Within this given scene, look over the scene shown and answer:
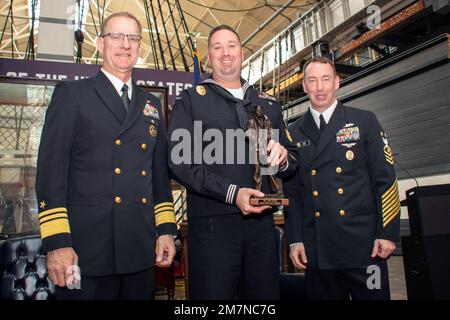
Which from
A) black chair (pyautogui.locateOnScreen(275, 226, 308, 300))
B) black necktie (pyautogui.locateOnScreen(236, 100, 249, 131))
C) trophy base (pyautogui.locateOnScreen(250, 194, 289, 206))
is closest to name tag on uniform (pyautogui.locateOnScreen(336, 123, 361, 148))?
black necktie (pyautogui.locateOnScreen(236, 100, 249, 131))

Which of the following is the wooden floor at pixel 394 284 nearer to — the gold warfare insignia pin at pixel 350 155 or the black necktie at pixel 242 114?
the gold warfare insignia pin at pixel 350 155

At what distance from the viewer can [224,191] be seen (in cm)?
152

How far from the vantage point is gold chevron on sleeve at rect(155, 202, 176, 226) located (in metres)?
1.76

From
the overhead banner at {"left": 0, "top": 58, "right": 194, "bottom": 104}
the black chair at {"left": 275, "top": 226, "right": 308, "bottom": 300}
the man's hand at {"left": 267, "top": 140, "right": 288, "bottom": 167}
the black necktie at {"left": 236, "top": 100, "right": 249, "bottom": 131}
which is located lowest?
the black chair at {"left": 275, "top": 226, "right": 308, "bottom": 300}

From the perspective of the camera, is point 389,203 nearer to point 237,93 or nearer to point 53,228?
point 237,93

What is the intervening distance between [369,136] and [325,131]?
260 mm

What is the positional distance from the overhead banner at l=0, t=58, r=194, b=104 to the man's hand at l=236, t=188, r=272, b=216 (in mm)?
2326

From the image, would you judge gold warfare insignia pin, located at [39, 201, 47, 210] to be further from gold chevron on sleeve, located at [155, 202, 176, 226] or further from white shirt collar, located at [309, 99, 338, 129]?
white shirt collar, located at [309, 99, 338, 129]

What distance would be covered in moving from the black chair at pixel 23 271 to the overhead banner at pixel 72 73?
1697 millimetres

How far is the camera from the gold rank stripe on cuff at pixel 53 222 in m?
1.36

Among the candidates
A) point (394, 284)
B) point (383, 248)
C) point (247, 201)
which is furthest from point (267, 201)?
point (394, 284)

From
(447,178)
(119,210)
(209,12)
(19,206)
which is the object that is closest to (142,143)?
(119,210)

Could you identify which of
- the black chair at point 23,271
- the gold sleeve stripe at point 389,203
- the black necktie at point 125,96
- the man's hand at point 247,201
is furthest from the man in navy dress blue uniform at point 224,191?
the black chair at point 23,271

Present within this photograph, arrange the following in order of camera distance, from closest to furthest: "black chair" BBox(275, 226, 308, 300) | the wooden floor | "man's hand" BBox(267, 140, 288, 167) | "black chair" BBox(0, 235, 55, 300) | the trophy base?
the trophy base
"man's hand" BBox(267, 140, 288, 167)
"black chair" BBox(0, 235, 55, 300)
"black chair" BBox(275, 226, 308, 300)
the wooden floor
